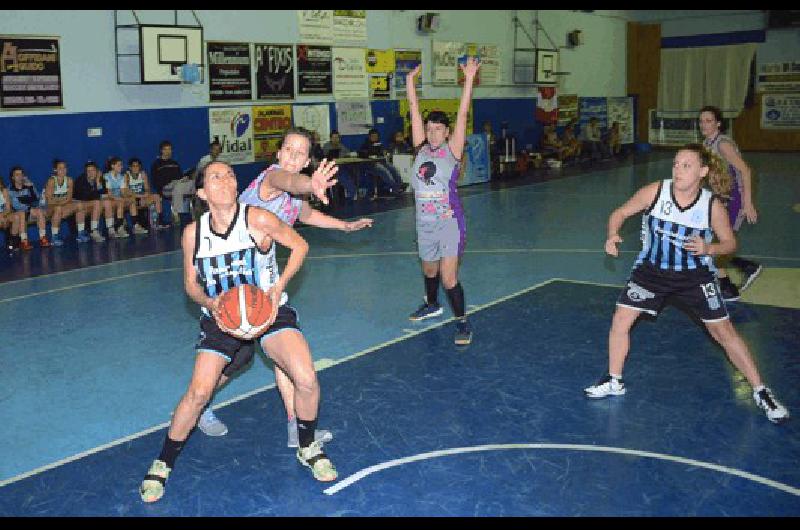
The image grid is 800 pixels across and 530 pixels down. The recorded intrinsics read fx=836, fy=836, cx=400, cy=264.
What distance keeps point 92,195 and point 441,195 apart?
29.2 ft

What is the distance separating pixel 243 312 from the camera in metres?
4.64

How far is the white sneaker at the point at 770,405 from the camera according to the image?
18.8 ft

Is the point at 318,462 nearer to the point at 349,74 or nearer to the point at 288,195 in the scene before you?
the point at 288,195

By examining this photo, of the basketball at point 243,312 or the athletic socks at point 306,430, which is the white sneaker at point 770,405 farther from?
the basketball at point 243,312

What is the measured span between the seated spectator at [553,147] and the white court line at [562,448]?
21941 mm

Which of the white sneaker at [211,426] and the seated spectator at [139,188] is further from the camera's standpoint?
the seated spectator at [139,188]

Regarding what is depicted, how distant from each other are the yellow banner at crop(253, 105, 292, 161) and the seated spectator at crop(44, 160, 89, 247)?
16.5 ft

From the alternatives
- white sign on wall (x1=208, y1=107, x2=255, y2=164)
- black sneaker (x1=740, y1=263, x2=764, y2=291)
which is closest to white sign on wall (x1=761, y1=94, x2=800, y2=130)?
white sign on wall (x1=208, y1=107, x2=255, y2=164)

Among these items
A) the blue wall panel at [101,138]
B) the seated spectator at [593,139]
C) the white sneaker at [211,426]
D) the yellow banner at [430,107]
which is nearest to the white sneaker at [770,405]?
the white sneaker at [211,426]

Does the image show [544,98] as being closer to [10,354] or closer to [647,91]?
[647,91]

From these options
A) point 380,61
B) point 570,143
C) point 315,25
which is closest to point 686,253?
point 315,25

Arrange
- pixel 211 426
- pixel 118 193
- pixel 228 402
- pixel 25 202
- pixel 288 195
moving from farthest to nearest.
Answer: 1. pixel 118 193
2. pixel 25 202
3. pixel 228 402
4. pixel 211 426
5. pixel 288 195
